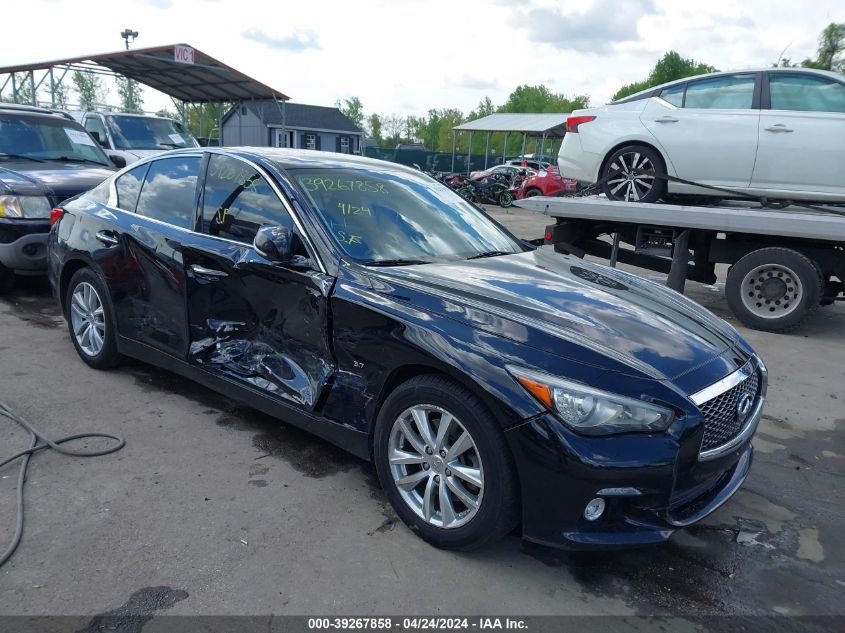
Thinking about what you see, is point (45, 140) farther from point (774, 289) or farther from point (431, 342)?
point (774, 289)

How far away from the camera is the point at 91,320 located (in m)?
4.79

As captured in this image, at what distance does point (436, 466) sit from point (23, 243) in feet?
17.5

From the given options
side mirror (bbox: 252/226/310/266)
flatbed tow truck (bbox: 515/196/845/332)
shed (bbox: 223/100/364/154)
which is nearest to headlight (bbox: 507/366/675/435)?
side mirror (bbox: 252/226/310/266)

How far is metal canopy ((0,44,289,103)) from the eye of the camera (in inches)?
692

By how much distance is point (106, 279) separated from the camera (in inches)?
178

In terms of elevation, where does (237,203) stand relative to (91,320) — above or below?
above

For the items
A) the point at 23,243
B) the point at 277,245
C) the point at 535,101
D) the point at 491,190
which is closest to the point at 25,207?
the point at 23,243

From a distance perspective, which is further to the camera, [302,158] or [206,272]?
[302,158]

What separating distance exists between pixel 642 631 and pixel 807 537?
129 centimetres

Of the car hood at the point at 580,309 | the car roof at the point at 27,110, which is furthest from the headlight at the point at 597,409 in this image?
the car roof at the point at 27,110

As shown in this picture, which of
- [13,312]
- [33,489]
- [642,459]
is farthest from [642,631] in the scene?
[13,312]

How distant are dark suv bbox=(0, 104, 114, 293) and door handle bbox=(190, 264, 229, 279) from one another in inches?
135

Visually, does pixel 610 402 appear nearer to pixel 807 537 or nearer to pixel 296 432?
pixel 807 537

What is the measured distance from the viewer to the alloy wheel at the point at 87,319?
4.72m
